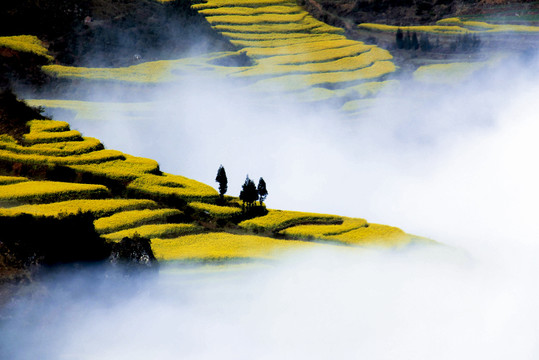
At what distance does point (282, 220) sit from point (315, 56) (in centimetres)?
Answer: 2580

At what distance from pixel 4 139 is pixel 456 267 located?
2106 centimetres

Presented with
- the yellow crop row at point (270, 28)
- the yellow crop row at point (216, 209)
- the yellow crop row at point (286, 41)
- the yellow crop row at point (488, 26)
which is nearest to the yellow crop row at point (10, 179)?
the yellow crop row at point (216, 209)

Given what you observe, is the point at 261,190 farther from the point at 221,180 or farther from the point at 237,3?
the point at 237,3

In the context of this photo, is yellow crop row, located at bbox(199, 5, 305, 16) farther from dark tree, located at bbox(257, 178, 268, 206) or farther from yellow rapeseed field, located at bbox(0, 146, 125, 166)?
dark tree, located at bbox(257, 178, 268, 206)

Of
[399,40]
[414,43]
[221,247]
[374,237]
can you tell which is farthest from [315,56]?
[221,247]

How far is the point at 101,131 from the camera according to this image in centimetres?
3947

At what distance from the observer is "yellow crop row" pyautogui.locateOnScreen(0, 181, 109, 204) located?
23625mm

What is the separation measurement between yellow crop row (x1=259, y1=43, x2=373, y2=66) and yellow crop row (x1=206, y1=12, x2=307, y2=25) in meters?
4.92

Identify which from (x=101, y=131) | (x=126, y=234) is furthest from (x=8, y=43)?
(x=126, y=234)

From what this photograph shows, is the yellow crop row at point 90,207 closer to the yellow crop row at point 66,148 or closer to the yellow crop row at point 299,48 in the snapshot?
the yellow crop row at point 66,148

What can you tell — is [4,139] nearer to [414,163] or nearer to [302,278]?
[302,278]

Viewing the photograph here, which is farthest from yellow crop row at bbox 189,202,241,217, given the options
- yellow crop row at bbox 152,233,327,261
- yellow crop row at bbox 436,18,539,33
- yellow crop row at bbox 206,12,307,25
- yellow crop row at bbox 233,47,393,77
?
yellow crop row at bbox 436,18,539,33

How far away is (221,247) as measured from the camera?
24219 millimetres

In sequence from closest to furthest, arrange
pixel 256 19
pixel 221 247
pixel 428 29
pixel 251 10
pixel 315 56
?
pixel 221 247 < pixel 315 56 < pixel 256 19 < pixel 251 10 < pixel 428 29
